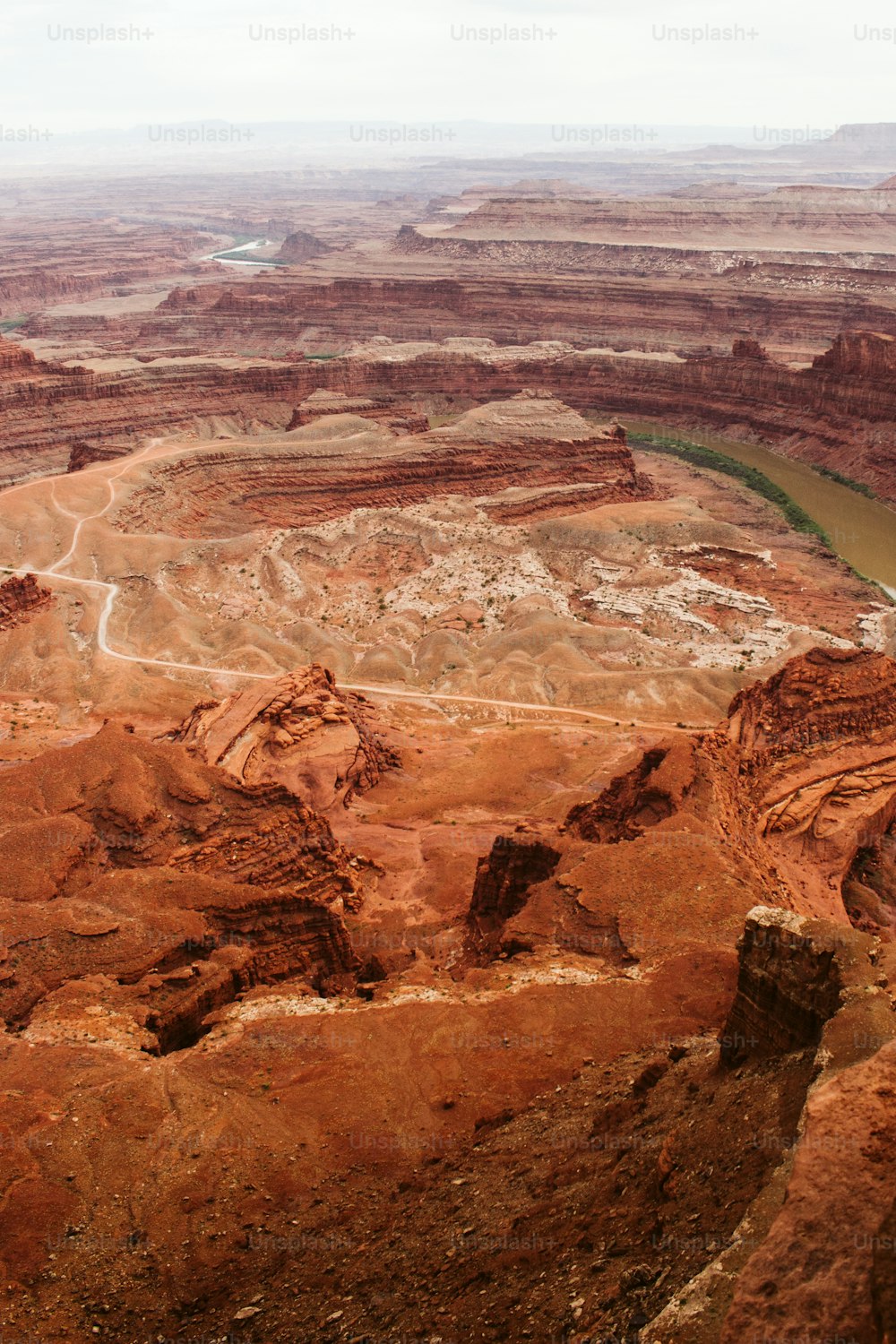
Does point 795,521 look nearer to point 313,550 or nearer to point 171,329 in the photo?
point 313,550

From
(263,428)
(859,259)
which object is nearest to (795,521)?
(263,428)

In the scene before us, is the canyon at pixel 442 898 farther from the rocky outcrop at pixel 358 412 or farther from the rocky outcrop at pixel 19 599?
the rocky outcrop at pixel 358 412

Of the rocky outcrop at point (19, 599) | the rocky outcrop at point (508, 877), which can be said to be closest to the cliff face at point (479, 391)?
the rocky outcrop at point (19, 599)

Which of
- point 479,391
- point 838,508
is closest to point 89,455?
point 479,391

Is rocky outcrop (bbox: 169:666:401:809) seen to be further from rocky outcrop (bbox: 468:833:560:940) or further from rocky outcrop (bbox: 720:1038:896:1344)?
rocky outcrop (bbox: 720:1038:896:1344)

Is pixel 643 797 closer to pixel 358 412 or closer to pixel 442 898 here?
pixel 442 898

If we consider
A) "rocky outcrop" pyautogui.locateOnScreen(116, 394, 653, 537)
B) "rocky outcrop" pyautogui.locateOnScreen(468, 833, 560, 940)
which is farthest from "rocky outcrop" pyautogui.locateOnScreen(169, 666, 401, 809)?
"rocky outcrop" pyautogui.locateOnScreen(116, 394, 653, 537)
